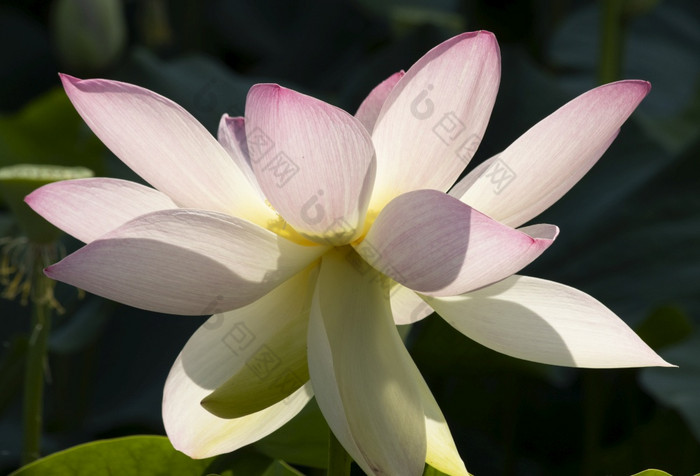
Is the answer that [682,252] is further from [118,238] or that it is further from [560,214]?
[118,238]

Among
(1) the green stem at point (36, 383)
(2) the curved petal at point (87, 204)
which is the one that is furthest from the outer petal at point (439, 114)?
(1) the green stem at point (36, 383)

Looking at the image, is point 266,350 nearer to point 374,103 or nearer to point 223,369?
point 223,369

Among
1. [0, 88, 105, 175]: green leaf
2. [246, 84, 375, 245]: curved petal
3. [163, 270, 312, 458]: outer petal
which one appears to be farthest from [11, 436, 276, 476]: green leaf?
[0, 88, 105, 175]: green leaf

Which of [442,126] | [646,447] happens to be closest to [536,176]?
[442,126]

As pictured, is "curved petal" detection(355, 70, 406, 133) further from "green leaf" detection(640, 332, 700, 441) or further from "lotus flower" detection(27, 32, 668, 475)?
"green leaf" detection(640, 332, 700, 441)

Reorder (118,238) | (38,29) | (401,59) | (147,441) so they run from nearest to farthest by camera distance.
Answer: (118,238)
(147,441)
(401,59)
(38,29)

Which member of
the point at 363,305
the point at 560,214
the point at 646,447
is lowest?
the point at 646,447
